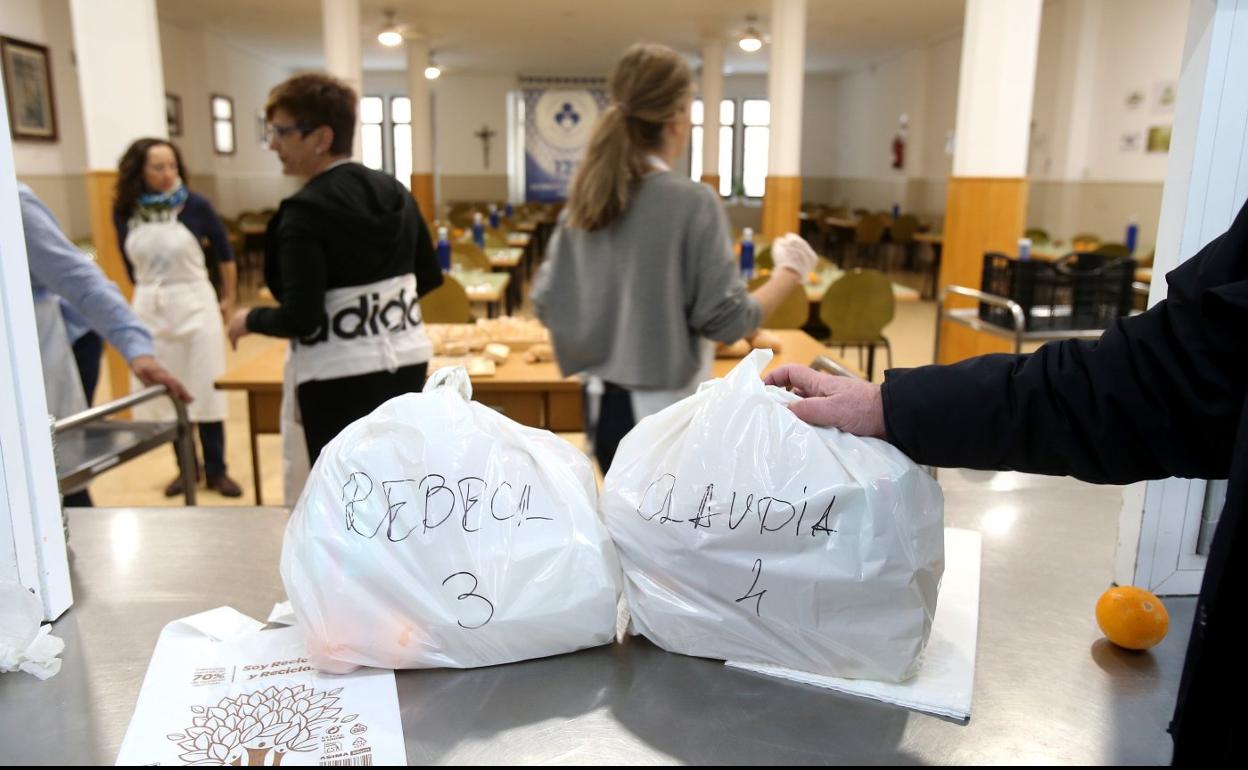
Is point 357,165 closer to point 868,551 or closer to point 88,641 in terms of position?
point 88,641

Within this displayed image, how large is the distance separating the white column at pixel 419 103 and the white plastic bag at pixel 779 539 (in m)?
12.3

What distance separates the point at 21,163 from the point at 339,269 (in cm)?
770

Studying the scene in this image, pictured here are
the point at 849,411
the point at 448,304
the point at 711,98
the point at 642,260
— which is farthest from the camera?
the point at 711,98

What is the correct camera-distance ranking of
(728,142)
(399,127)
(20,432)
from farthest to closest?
1. (728,142)
2. (399,127)
3. (20,432)

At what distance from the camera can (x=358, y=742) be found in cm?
83

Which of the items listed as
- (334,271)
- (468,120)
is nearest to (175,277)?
(334,271)

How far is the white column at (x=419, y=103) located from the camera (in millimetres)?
12406

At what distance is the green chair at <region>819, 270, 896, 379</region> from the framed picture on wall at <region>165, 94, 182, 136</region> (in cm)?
929

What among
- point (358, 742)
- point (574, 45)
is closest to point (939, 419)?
point (358, 742)

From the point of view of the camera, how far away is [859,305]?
4.84 meters

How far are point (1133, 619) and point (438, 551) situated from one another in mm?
761

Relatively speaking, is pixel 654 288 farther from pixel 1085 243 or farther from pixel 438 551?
pixel 1085 243

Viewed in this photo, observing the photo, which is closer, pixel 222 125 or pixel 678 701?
pixel 678 701

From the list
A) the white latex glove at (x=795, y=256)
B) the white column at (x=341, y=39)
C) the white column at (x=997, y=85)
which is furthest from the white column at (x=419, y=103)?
the white latex glove at (x=795, y=256)
